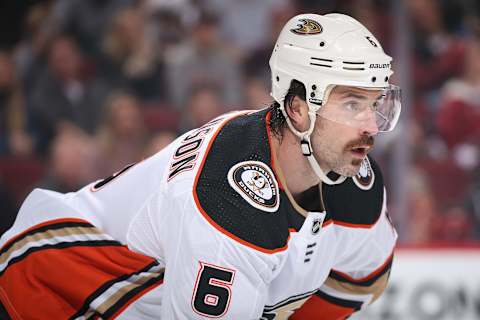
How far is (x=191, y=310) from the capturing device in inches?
81.7

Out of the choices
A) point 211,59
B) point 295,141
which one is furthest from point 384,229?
point 211,59

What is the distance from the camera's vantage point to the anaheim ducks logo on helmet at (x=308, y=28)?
215 cm

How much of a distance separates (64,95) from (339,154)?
2445 mm

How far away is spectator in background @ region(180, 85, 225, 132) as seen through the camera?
436cm

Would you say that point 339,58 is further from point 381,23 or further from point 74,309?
point 381,23

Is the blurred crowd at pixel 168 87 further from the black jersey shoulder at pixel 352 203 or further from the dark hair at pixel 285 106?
the dark hair at pixel 285 106

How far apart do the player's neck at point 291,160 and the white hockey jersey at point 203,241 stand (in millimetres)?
43

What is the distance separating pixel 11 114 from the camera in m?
4.37

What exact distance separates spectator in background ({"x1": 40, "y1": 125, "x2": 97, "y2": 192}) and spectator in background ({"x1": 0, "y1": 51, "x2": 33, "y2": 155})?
142mm

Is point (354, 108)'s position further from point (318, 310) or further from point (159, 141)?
point (159, 141)

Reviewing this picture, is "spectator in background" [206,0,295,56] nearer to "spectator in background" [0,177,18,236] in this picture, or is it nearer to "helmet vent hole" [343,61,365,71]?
"spectator in background" [0,177,18,236]

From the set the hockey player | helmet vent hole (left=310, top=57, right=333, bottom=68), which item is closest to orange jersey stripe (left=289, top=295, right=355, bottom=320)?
the hockey player

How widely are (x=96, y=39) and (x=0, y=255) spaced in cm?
219

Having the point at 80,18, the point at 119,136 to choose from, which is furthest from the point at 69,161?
the point at 80,18
